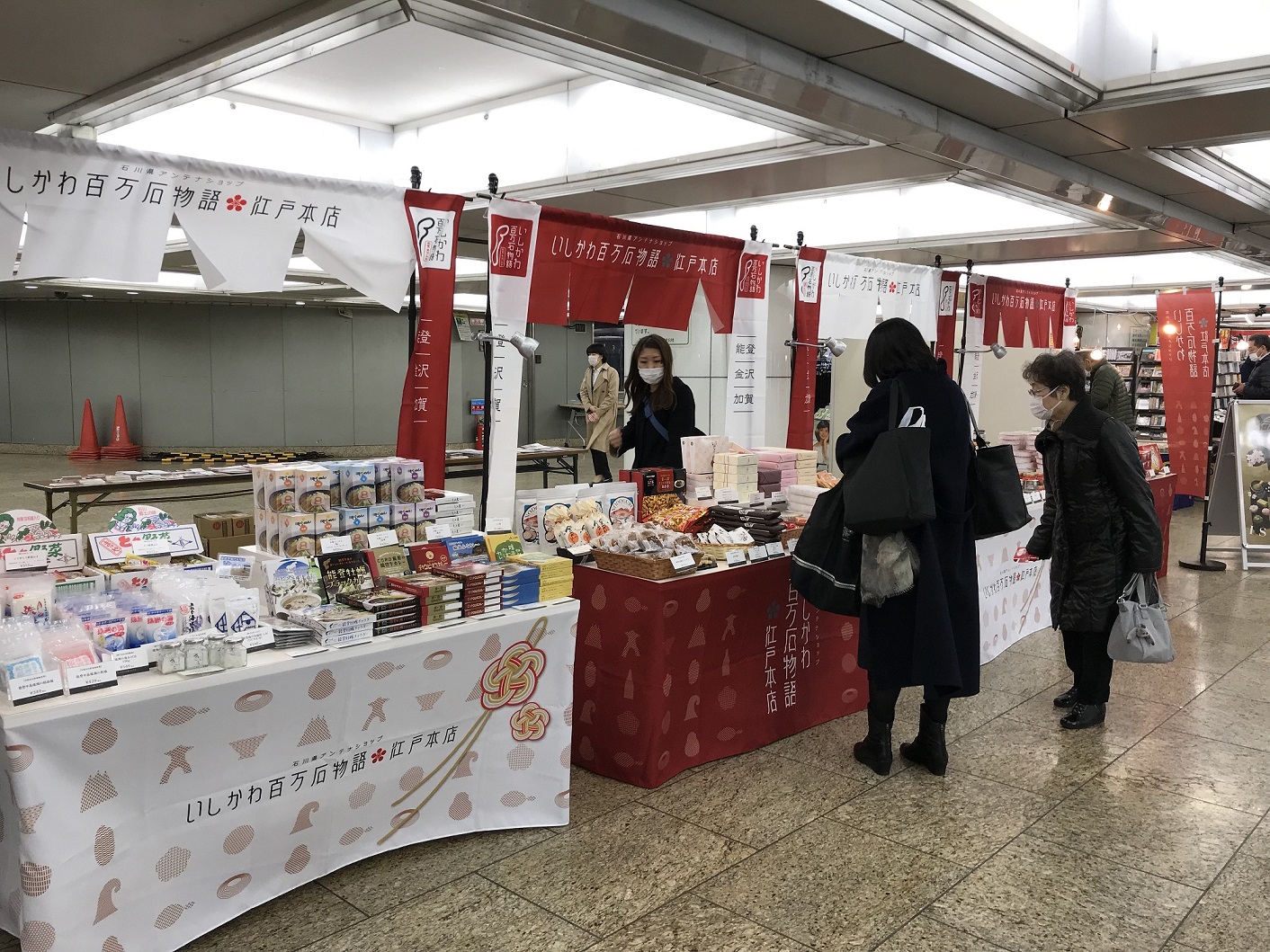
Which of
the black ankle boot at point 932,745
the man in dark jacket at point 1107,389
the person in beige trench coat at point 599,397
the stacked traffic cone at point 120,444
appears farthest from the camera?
the stacked traffic cone at point 120,444

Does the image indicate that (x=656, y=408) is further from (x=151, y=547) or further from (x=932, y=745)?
(x=151, y=547)

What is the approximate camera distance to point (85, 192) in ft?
11.1

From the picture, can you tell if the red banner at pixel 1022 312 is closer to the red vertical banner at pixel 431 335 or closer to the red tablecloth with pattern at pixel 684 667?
the red tablecloth with pattern at pixel 684 667

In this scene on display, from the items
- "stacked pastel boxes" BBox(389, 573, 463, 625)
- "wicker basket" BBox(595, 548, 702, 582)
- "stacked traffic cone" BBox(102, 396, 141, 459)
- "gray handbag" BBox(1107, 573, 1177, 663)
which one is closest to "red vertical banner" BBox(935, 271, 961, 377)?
"gray handbag" BBox(1107, 573, 1177, 663)

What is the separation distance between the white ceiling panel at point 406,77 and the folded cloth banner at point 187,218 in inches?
36.2

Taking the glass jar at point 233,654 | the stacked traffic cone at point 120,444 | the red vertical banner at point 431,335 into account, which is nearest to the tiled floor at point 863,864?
the glass jar at point 233,654

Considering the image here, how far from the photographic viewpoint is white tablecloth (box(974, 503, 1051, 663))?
16.5ft

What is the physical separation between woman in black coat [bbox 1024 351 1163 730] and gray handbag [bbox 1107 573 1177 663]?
5cm

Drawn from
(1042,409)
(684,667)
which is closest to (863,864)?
(684,667)

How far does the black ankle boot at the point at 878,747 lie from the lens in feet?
12.0

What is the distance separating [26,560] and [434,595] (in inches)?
49.6

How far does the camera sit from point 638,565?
135 inches

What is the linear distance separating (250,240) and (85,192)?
583 mm

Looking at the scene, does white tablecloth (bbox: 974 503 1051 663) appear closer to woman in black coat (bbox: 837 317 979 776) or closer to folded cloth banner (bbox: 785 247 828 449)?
woman in black coat (bbox: 837 317 979 776)
